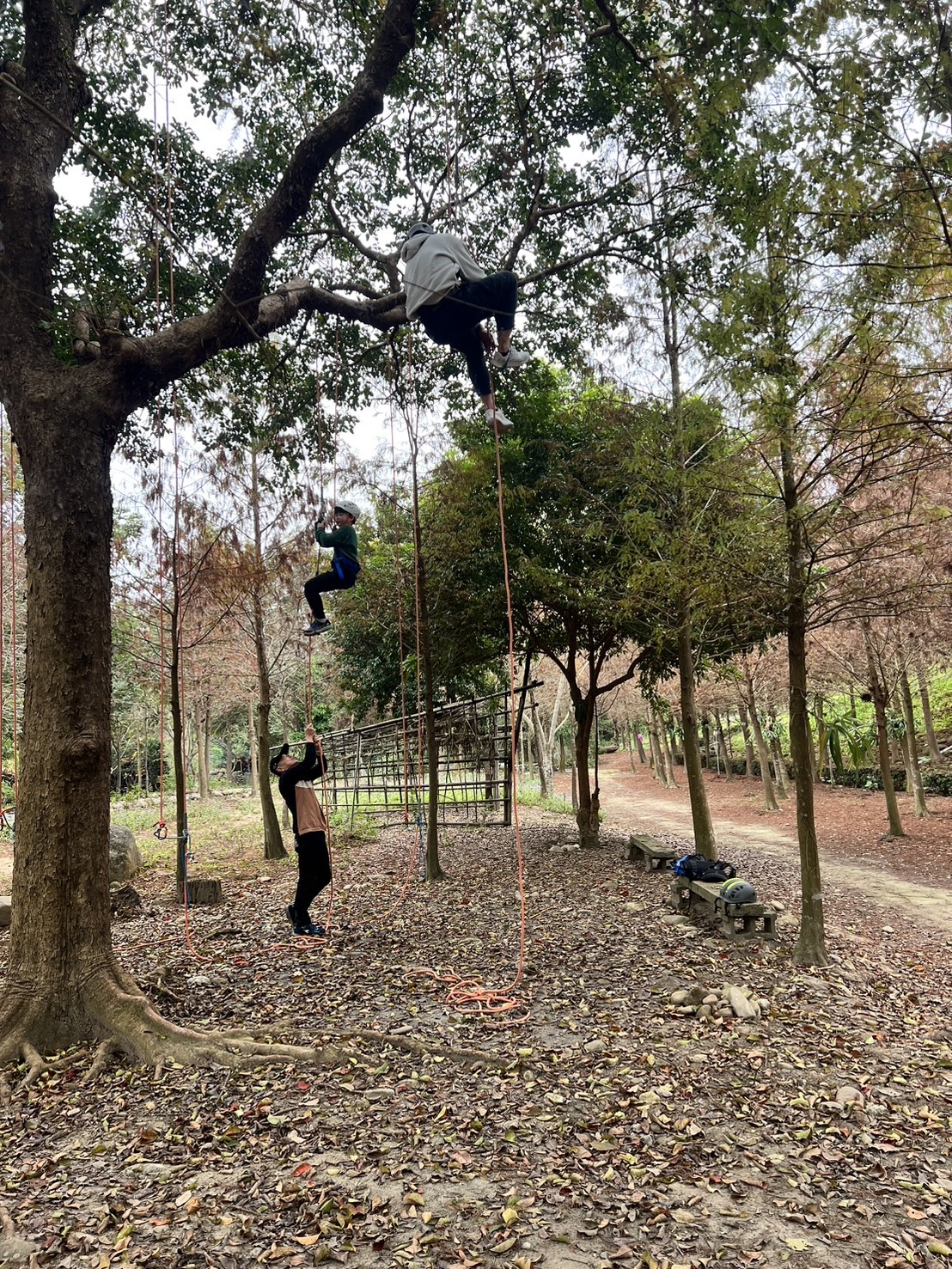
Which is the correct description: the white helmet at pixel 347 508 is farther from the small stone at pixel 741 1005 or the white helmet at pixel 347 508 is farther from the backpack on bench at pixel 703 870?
the backpack on bench at pixel 703 870

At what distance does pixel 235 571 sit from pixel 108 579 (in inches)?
203

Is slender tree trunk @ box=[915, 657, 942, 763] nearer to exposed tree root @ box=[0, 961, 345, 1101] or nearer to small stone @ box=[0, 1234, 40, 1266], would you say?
exposed tree root @ box=[0, 961, 345, 1101]

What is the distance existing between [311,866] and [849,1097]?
183 inches

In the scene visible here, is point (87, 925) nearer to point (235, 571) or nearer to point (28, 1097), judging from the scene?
point (28, 1097)

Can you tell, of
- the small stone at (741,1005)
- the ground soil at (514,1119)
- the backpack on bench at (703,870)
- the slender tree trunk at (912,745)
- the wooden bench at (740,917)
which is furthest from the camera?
the slender tree trunk at (912,745)

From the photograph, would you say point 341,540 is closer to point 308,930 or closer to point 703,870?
point 308,930

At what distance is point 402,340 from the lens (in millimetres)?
7445

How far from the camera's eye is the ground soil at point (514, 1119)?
273cm

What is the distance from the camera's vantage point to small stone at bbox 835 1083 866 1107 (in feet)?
12.3

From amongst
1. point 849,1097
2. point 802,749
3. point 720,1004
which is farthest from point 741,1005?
point 802,749

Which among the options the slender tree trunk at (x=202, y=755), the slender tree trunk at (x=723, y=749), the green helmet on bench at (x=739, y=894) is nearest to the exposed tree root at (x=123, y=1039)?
the green helmet on bench at (x=739, y=894)

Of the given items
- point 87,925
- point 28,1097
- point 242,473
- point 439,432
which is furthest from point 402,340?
point 28,1097

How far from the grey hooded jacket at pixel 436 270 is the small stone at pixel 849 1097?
5.24 meters

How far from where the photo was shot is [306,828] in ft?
21.4
